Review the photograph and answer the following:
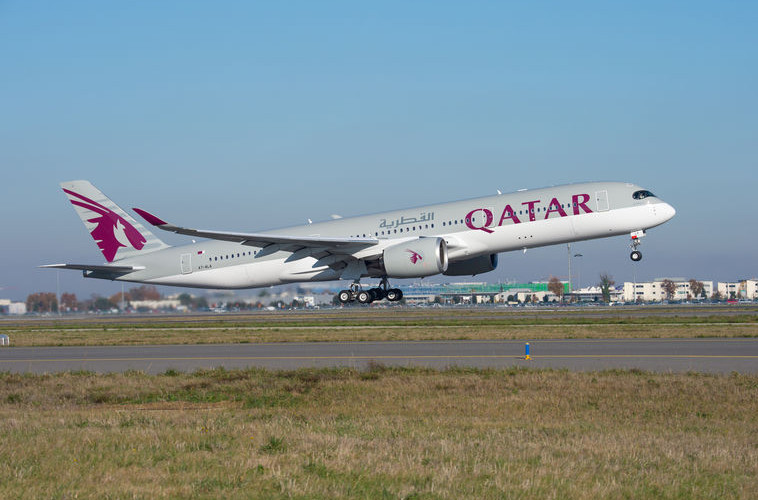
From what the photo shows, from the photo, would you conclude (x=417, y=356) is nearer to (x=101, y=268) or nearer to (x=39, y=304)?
(x=101, y=268)

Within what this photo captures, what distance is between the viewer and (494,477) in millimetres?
8859

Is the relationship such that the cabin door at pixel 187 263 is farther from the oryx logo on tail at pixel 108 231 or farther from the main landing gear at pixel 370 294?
the main landing gear at pixel 370 294

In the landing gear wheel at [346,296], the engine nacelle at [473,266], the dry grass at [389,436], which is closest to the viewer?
the dry grass at [389,436]

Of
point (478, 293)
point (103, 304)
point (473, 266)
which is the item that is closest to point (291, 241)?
point (473, 266)

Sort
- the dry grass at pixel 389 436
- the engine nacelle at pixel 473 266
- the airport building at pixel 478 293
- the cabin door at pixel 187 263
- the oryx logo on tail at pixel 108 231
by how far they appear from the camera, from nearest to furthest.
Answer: the dry grass at pixel 389 436 → the engine nacelle at pixel 473 266 → the cabin door at pixel 187 263 → the oryx logo on tail at pixel 108 231 → the airport building at pixel 478 293

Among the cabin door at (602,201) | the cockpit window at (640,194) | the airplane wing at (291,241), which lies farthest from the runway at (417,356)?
the cockpit window at (640,194)

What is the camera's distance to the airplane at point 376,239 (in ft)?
126

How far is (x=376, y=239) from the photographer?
4225cm

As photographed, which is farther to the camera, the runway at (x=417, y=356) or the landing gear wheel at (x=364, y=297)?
the landing gear wheel at (x=364, y=297)

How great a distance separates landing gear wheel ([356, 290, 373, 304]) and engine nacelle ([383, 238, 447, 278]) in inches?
137

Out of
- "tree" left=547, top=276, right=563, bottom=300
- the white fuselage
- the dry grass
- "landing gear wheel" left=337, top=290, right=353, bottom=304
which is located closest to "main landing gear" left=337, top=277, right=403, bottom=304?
"landing gear wheel" left=337, top=290, right=353, bottom=304

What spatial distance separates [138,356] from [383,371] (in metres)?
11.1

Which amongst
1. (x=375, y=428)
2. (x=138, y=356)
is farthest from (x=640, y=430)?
(x=138, y=356)

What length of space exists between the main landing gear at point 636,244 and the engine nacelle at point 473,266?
7402mm
